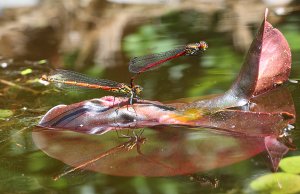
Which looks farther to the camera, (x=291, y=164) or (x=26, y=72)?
(x=26, y=72)

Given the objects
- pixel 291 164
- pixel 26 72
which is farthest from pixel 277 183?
pixel 26 72

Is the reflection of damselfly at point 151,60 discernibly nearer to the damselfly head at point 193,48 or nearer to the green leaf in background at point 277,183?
the damselfly head at point 193,48

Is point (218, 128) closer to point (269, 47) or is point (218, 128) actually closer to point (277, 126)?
point (277, 126)

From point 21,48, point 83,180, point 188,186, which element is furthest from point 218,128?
point 21,48

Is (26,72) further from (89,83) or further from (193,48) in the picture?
(193,48)

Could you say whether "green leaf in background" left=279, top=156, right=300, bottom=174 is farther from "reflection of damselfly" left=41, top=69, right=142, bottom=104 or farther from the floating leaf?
the floating leaf

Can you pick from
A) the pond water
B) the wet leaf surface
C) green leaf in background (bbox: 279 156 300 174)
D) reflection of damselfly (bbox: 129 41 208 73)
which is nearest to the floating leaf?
the pond water
